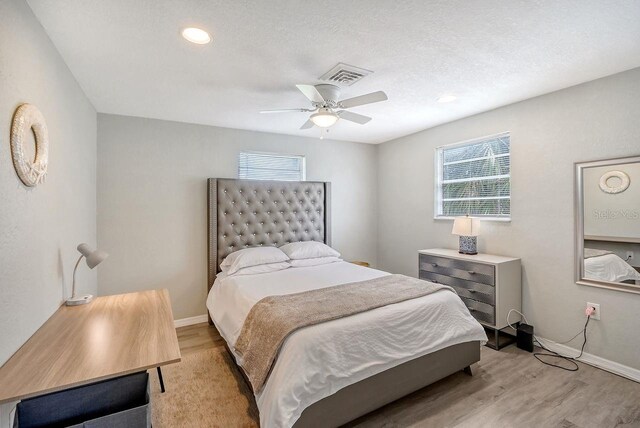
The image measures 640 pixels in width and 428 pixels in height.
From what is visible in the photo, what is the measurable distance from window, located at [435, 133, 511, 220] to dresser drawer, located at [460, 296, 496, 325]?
38.8 inches

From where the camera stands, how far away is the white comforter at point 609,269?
7.88 feet

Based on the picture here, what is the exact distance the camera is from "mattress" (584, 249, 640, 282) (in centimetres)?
240

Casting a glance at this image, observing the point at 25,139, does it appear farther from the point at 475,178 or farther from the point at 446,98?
the point at 475,178

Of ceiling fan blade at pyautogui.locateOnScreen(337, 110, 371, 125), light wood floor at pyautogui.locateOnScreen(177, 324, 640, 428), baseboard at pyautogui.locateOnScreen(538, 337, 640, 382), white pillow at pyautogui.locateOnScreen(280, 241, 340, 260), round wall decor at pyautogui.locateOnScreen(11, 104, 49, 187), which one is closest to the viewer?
round wall decor at pyautogui.locateOnScreen(11, 104, 49, 187)

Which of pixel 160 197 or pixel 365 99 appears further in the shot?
pixel 160 197

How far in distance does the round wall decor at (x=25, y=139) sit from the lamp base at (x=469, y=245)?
12.1 feet

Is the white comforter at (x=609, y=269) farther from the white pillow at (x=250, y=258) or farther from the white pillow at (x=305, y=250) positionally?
the white pillow at (x=250, y=258)

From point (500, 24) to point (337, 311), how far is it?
6.63 feet

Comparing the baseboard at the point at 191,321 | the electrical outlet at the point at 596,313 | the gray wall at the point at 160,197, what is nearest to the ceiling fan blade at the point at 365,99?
the gray wall at the point at 160,197

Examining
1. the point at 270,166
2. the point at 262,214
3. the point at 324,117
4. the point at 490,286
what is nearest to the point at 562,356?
the point at 490,286

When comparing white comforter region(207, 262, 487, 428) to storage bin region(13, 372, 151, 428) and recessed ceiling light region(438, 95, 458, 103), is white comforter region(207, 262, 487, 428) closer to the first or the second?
storage bin region(13, 372, 151, 428)

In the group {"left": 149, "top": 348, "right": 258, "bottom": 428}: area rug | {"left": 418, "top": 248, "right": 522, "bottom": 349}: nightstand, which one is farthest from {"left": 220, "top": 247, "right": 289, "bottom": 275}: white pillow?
{"left": 418, "top": 248, "right": 522, "bottom": 349}: nightstand

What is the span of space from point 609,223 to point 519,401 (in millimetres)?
1654

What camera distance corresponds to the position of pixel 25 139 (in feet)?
4.70
